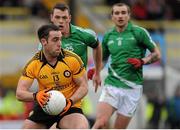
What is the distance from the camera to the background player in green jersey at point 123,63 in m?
13.8

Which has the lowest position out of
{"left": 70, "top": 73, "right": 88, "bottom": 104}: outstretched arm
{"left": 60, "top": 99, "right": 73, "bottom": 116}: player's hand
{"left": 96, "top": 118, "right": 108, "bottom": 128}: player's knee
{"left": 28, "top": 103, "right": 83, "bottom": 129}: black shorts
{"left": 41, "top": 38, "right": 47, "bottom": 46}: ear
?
{"left": 96, "top": 118, "right": 108, "bottom": 128}: player's knee

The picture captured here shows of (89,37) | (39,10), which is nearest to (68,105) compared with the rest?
(89,37)

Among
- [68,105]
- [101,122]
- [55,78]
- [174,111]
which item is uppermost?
[55,78]

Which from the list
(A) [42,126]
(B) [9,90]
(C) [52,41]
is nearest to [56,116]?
(A) [42,126]

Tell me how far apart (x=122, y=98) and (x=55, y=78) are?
2540mm

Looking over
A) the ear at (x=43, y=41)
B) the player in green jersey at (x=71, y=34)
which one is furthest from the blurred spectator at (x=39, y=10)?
the ear at (x=43, y=41)

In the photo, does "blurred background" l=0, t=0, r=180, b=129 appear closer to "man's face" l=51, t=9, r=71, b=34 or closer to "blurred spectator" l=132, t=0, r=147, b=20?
"blurred spectator" l=132, t=0, r=147, b=20

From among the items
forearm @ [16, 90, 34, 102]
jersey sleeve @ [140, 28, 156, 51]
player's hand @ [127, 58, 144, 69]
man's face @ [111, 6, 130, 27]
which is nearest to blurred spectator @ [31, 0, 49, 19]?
man's face @ [111, 6, 130, 27]

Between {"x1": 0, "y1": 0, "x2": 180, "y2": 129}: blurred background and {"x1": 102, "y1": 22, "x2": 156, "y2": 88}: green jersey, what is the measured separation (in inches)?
213

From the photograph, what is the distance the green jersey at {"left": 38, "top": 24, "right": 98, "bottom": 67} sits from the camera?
12891 mm

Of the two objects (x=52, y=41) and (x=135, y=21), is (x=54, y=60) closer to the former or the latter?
(x=52, y=41)

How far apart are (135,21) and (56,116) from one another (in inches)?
478

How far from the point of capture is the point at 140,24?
933 inches

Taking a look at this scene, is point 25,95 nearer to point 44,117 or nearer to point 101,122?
point 44,117
